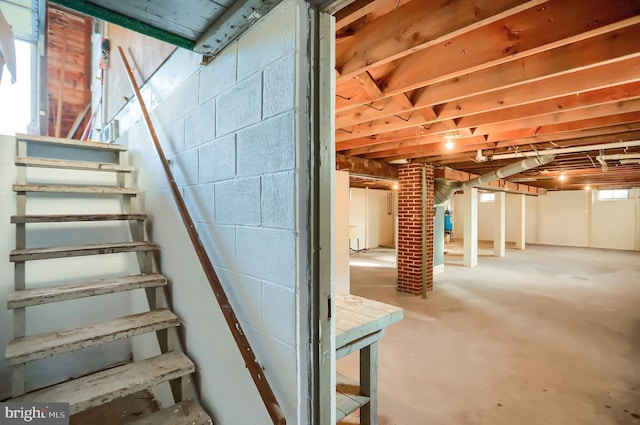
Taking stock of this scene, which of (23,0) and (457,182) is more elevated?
(23,0)

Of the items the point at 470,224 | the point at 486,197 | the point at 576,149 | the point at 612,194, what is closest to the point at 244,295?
the point at 576,149

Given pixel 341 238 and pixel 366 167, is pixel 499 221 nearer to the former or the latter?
pixel 366 167

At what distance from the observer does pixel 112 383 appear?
1.43m

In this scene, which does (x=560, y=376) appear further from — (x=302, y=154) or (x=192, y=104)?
(x=192, y=104)

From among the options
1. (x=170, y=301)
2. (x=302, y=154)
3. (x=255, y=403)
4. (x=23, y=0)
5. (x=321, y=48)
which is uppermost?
(x=23, y=0)

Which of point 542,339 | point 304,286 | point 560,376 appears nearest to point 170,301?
point 304,286

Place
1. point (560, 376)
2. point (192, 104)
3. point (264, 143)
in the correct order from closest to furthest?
point (264, 143) < point (192, 104) < point (560, 376)

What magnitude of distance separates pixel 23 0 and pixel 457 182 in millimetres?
8045

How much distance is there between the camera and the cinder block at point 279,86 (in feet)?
3.21

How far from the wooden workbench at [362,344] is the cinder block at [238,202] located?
714 millimetres

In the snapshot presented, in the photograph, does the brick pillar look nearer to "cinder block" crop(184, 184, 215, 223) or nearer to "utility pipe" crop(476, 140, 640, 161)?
"utility pipe" crop(476, 140, 640, 161)

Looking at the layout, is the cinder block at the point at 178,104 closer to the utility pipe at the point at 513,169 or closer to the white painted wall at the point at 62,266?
the white painted wall at the point at 62,266

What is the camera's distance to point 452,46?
184cm

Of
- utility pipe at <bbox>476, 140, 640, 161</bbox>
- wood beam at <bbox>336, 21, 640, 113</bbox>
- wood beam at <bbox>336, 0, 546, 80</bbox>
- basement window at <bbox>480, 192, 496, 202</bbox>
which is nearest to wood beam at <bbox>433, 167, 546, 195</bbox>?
utility pipe at <bbox>476, 140, 640, 161</bbox>
